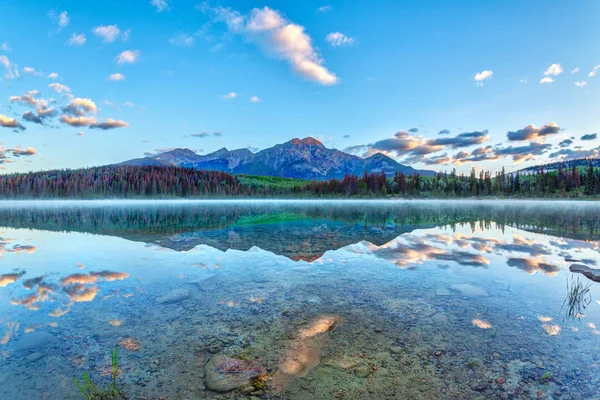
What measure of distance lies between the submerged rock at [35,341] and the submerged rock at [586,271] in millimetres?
17622

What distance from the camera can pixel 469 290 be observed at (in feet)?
34.9

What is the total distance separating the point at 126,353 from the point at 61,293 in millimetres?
5659

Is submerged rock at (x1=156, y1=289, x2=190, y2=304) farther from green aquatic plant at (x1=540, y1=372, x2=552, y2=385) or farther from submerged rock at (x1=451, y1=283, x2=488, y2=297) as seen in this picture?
submerged rock at (x1=451, y1=283, x2=488, y2=297)

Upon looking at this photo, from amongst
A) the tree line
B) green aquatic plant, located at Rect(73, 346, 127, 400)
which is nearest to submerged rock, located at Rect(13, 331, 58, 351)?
green aquatic plant, located at Rect(73, 346, 127, 400)

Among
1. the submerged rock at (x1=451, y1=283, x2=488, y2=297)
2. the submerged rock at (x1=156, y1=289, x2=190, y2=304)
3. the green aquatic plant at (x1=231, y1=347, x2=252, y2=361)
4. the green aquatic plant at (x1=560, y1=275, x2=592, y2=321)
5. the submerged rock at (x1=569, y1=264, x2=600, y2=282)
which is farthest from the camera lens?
the submerged rock at (x1=569, y1=264, x2=600, y2=282)

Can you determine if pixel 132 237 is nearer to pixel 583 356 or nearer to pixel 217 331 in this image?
pixel 217 331

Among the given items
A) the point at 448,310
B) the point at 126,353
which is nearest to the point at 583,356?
the point at 448,310

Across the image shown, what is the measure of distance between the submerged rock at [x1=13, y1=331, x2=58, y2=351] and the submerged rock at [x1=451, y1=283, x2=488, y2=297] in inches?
466

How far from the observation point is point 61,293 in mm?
10164

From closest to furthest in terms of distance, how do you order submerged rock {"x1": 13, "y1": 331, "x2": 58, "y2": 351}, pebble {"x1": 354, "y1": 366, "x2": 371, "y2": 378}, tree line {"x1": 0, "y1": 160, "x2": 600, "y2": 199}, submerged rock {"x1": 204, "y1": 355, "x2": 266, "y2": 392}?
submerged rock {"x1": 204, "y1": 355, "x2": 266, "y2": 392} < pebble {"x1": 354, "y1": 366, "x2": 371, "y2": 378} < submerged rock {"x1": 13, "y1": 331, "x2": 58, "y2": 351} < tree line {"x1": 0, "y1": 160, "x2": 600, "y2": 199}

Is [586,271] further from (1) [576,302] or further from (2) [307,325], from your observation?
(2) [307,325]

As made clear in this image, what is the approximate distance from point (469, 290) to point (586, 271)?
6.33 metres

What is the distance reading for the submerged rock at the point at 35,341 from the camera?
6.70 meters

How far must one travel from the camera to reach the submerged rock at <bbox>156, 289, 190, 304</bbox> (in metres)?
9.66
